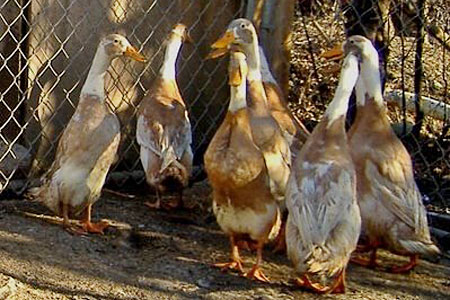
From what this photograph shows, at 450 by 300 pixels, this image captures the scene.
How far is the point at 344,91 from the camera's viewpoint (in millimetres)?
3830

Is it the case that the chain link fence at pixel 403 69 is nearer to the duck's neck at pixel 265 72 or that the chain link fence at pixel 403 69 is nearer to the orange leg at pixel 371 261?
the duck's neck at pixel 265 72

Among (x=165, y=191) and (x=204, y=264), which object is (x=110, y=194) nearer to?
(x=165, y=191)

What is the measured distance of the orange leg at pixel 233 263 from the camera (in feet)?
12.5

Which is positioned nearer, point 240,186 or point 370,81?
point 240,186

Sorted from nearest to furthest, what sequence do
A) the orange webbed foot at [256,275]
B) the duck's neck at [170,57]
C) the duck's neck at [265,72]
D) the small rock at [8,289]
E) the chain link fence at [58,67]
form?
the small rock at [8,289] → the orange webbed foot at [256,275] → the chain link fence at [58,67] → the duck's neck at [265,72] → the duck's neck at [170,57]

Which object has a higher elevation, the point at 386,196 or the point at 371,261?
the point at 386,196

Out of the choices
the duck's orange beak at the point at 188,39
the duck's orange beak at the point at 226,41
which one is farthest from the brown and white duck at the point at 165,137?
the duck's orange beak at the point at 226,41

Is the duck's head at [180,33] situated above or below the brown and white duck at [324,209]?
above

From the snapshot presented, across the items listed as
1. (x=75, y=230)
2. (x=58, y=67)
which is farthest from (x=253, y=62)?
(x=75, y=230)

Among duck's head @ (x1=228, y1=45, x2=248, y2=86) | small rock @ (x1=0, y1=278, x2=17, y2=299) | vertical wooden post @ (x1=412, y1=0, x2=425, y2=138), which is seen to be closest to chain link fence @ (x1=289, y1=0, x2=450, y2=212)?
vertical wooden post @ (x1=412, y1=0, x2=425, y2=138)

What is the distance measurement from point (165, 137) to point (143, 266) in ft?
2.84

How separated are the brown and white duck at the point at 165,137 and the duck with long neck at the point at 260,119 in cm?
41

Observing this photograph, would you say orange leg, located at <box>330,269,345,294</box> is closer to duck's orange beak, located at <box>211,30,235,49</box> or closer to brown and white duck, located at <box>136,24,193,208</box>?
brown and white duck, located at <box>136,24,193,208</box>

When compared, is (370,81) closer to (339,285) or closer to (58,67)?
(339,285)
